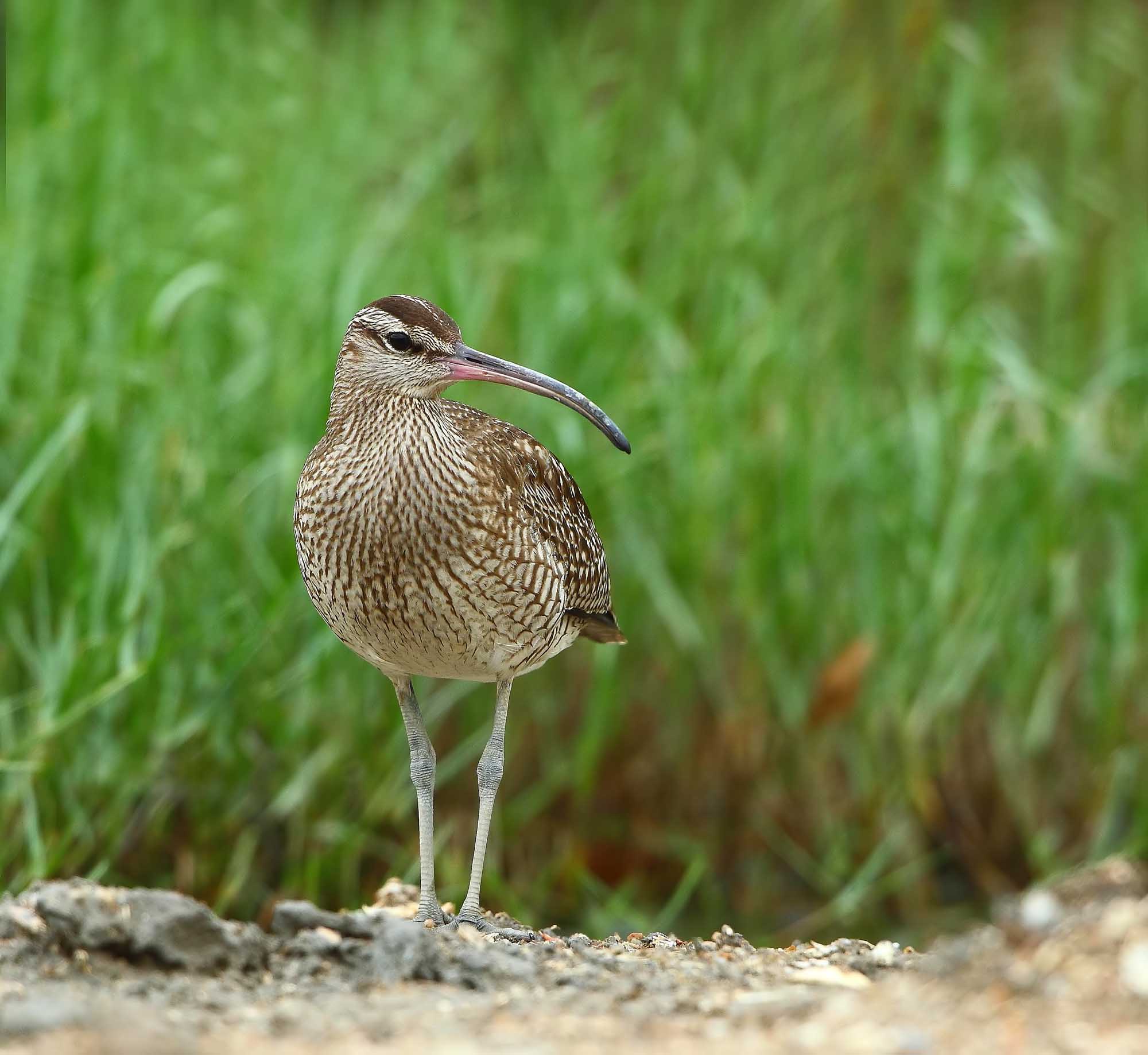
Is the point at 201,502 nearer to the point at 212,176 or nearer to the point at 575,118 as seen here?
the point at 212,176

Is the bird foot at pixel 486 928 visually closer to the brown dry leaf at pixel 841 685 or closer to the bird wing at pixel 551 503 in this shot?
the bird wing at pixel 551 503

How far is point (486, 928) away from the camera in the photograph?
473 centimetres

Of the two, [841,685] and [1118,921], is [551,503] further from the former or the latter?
[1118,921]

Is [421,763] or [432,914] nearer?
[432,914]

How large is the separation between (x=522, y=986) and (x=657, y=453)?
148 inches

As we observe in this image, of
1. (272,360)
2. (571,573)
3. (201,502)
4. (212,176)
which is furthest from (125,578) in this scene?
(212,176)

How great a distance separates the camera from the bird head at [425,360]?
4.80 metres

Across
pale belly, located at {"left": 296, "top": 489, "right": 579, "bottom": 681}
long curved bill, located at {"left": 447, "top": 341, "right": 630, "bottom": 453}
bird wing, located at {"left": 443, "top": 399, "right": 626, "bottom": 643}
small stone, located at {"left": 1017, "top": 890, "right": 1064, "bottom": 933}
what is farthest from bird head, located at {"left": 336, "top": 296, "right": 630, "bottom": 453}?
small stone, located at {"left": 1017, "top": 890, "right": 1064, "bottom": 933}

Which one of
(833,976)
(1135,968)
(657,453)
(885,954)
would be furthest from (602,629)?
(1135,968)

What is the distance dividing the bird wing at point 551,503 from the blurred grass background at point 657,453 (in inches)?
46.7

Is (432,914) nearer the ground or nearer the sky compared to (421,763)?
nearer the ground

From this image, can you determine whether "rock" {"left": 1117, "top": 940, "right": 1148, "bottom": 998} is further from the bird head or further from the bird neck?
the bird neck

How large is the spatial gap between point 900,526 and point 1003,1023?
435 centimetres

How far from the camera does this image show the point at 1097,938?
3168 millimetres
